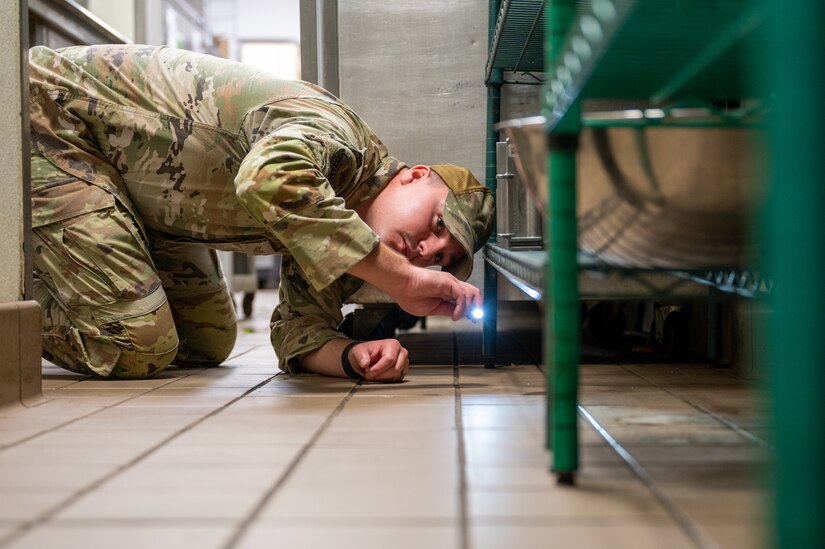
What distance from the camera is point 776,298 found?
18.3 inches

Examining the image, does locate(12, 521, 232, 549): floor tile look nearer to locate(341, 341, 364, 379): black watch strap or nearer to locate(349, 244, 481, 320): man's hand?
locate(349, 244, 481, 320): man's hand

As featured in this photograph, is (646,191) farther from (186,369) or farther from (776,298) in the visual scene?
(186,369)

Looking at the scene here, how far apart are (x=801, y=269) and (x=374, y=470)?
63 centimetres

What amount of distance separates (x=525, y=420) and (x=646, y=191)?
494 millimetres

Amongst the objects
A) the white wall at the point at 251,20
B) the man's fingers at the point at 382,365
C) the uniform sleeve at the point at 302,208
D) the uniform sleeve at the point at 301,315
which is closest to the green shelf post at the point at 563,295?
the uniform sleeve at the point at 302,208

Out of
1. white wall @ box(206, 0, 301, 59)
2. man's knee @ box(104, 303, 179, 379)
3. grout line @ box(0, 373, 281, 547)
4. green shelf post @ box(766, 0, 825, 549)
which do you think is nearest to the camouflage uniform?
man's knee @ box(104, 303, 179, 379)

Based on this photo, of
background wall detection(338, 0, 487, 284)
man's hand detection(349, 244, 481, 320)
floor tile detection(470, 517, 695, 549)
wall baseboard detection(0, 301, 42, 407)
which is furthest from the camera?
background wall detection(338, 0, 487, 284)

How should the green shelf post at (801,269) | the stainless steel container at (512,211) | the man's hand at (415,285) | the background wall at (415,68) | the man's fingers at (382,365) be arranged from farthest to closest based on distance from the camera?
the background wall at (415,68) < the stainless steel container at (512,211) < the man's fingers at (382,365) < the man's hand at (415,285) < the green shelf post at (801,269)

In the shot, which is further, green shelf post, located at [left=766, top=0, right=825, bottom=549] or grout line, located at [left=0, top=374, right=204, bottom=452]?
grout line, located at [left=0, top=374, right=204, bottom=452]

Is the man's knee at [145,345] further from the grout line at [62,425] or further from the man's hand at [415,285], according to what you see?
the man's hand at [415,285]

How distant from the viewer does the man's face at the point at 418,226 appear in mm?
1793

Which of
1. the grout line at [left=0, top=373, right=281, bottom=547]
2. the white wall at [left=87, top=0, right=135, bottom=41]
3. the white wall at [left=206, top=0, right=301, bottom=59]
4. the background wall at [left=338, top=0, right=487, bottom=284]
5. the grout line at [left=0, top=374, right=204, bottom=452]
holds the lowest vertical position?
the grout line at [left=0, top=374, right=204, bottom=452]

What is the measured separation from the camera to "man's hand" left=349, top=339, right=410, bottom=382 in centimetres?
171

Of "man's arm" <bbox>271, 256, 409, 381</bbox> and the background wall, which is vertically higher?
the background wall
